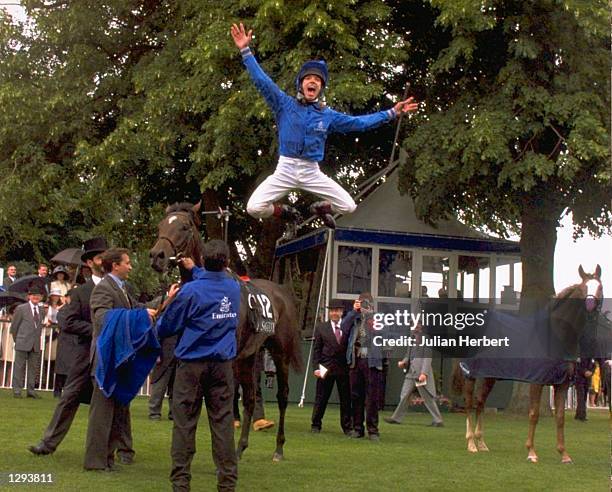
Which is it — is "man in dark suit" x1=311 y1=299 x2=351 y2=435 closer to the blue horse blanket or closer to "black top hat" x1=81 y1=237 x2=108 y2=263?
"black top hat" x1=81 y1=237 x2=108 y2=263

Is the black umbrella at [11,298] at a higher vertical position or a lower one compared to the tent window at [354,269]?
lower

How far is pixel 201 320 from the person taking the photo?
8.35 metres

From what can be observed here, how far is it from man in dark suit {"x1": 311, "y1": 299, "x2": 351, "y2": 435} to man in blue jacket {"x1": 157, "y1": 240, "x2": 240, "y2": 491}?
688 centimetres

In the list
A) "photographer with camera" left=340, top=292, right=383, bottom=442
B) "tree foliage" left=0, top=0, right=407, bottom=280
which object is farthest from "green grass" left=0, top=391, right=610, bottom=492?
"tree foliage" left=0, top=0, right=407, bottom=280

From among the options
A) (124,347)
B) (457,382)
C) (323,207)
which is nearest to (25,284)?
(457,382)

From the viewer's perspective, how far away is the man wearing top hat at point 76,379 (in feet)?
33.4

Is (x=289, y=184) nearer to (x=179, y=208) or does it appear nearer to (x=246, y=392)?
(x=179, y=208)

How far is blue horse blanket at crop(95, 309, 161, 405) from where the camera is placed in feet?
30.3

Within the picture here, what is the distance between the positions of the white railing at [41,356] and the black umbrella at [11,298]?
14.9 inches

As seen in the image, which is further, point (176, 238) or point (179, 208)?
point (179, 208)

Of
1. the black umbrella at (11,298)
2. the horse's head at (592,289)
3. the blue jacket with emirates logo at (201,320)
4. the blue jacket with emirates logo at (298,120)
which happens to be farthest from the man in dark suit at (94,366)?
the black umbrella at (11,298)

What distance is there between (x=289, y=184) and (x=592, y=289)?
14.4ft

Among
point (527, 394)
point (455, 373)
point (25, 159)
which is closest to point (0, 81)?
point (25, 159)

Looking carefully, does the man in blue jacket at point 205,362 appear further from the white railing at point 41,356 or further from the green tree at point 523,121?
the white railing at point 41,356
